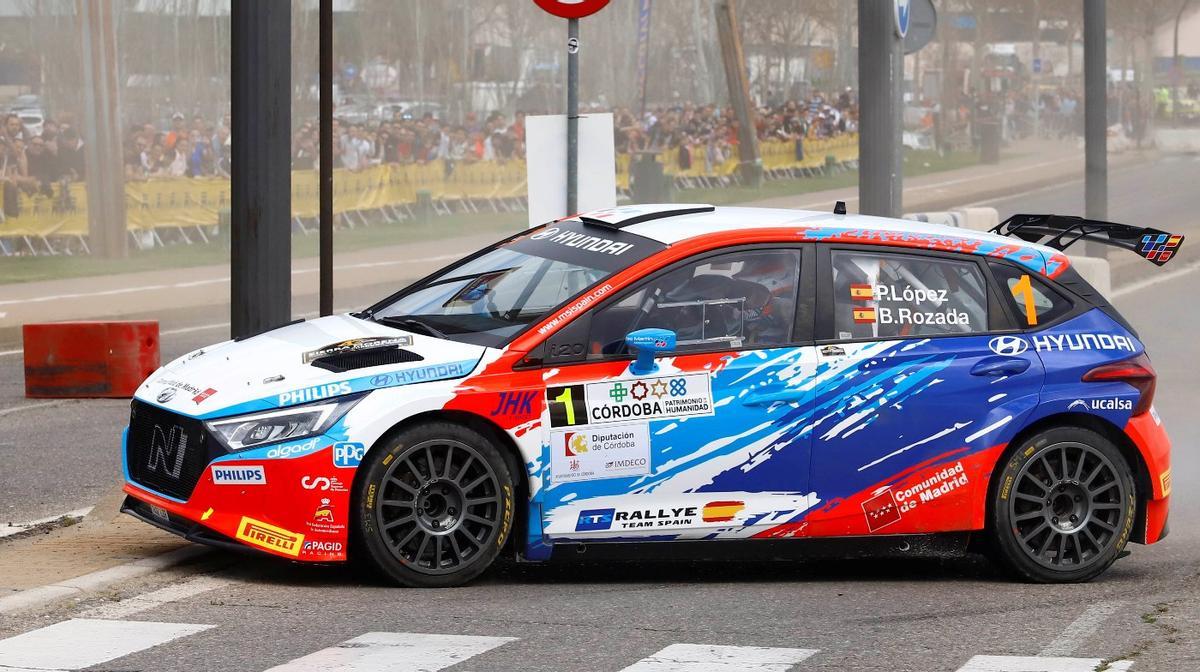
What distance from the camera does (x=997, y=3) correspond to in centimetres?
7081

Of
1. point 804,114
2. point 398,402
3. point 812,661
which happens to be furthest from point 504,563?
point 804,114

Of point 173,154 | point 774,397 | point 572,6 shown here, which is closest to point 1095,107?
point 173,154

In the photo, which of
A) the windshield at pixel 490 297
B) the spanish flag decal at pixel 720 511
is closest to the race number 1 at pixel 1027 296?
the spanish flag decal at pixel 720 511

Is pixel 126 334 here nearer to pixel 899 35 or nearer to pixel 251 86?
pixel 251 86

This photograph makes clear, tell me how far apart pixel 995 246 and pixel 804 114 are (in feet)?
Answer: 132

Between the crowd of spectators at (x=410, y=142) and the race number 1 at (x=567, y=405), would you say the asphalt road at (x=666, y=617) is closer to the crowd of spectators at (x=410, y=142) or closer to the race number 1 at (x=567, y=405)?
the race number 1 at (x=567, y=405)

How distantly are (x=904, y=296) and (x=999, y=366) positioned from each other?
1.55 ft

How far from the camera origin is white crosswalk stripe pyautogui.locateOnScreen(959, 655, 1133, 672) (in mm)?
5801

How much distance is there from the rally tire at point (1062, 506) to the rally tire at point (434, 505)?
2.05 m

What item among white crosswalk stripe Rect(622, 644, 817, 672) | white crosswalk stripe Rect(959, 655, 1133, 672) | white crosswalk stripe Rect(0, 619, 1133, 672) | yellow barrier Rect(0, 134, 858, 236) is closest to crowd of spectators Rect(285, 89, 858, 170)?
yellow barrier Rect(0, 134, 858, 236)

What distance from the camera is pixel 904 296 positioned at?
7430 mm

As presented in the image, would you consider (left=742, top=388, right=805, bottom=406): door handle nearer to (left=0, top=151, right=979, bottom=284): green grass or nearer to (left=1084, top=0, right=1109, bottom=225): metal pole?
(left=1084, top=0, right=1109, bottom=225): metal pole

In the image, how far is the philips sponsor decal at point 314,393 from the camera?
6.69 m

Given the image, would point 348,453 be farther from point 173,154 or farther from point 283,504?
point 173,154
